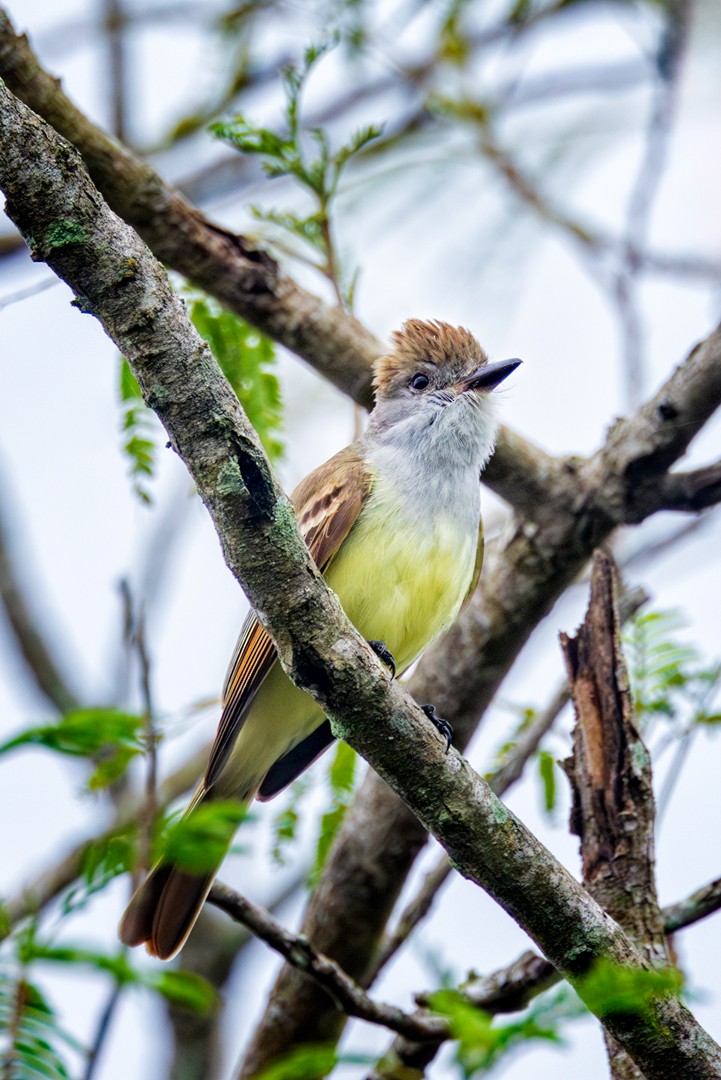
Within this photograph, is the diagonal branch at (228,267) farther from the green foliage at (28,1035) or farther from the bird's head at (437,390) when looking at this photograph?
the green foliage at (28,1035)

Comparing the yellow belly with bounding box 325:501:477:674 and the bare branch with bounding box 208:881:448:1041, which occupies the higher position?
the yellow belly with bounding box 325:501:477:674

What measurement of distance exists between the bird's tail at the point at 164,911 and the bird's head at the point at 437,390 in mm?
1618

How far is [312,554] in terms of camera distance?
3934mm

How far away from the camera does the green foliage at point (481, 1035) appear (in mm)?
1725

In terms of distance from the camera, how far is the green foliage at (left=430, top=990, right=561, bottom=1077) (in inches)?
67.9

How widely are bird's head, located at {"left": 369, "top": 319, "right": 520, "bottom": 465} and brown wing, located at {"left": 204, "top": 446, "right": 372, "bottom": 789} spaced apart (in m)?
0.40

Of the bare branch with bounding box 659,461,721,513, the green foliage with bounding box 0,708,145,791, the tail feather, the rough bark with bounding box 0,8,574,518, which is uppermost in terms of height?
the rough bark with bounding box 0,8,574,518

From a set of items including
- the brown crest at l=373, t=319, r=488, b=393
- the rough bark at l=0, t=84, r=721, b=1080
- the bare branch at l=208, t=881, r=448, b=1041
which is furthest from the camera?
the brown crest at l=373, t=319, r=488, b=393

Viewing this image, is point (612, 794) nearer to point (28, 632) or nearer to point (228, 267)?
point (228, 267)

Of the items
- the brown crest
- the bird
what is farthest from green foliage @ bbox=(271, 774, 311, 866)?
the brown crest

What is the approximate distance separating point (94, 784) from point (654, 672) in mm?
1919

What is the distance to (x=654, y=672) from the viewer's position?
384cm

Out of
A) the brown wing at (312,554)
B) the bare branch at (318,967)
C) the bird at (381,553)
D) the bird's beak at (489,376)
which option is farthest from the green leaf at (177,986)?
the bird's beak at (489,376)

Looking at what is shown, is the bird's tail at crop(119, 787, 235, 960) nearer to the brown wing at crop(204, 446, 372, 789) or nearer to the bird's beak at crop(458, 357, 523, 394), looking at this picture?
the brown wing at crop(204, 446, 372, 789)
